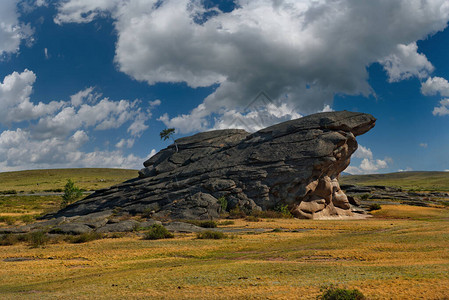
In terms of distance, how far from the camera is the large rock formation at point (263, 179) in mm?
47562

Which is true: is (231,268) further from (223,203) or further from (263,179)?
(263,179)

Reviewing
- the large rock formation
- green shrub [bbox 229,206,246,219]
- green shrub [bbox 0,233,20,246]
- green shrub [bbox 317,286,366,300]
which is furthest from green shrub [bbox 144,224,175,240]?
green shrub [bbox 317,286,366,300]

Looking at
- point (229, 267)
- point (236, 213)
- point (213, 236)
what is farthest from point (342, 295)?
point (236, 213)

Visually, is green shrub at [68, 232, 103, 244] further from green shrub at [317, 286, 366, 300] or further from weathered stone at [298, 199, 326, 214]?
weathered stone at [298, 199, 326, 214]

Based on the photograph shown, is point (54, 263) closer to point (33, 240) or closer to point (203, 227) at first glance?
point (33, 240)

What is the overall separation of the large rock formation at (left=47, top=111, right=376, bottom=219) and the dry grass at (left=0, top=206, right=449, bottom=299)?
16666 mm

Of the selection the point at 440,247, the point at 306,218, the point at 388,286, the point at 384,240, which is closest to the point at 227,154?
the point at 306,218

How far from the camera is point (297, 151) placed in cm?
4878

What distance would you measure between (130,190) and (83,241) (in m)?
24.5

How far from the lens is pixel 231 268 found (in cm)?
1738

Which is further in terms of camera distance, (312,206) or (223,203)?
(312,206)

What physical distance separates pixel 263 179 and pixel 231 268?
104 ft

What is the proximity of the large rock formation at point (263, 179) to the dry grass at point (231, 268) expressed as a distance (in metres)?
16.7

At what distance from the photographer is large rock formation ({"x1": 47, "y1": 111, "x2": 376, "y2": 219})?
47562mm
